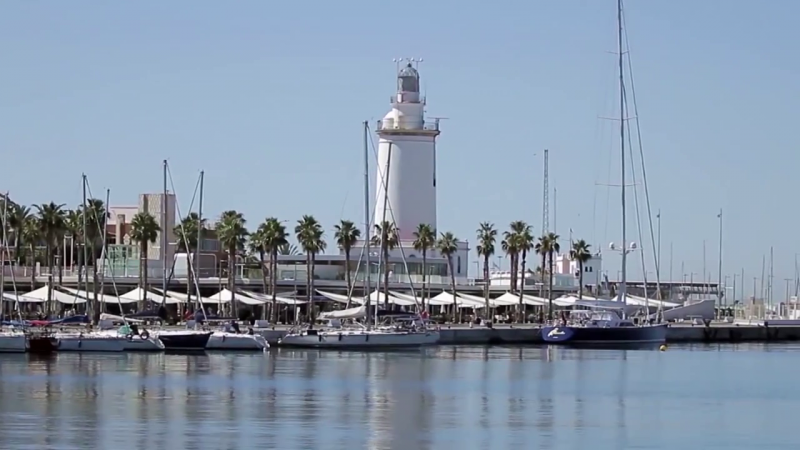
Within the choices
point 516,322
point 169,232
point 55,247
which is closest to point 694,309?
point 516,322

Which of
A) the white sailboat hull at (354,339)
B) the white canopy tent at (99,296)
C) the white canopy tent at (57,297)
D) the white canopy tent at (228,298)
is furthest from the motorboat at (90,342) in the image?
the white canopy tent at (228,298)

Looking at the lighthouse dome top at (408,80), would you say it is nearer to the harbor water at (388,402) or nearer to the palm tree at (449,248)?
the palm tree at (449,248)

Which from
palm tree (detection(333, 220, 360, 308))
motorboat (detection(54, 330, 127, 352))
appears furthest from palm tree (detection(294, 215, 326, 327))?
motorboat (detection(54, 330, 127, 352))

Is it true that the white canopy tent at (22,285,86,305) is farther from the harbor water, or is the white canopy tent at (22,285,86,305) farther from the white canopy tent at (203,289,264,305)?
the harbor water

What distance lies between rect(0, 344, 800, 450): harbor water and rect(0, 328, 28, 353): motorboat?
117cm

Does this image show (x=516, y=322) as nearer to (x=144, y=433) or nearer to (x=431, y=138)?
(x=431, y=138)

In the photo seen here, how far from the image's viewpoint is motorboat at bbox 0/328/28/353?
72.4m

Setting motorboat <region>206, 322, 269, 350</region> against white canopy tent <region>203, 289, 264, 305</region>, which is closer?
motorboat <region>206, 322, 269, 350</region>

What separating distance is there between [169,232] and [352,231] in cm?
1349

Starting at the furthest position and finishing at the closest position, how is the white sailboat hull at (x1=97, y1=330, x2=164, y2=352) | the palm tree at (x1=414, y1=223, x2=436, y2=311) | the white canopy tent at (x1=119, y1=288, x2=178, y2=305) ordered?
1. the palm tree at (x1=414, y1=223, x2=436, y2=311)
2. the white canopy tent at (x1=119, y1=288, x2=178, y2=305)
3. the white sailboat hull at (x1=97, y1=330, x2=164, y2=352)

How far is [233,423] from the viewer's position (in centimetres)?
4266

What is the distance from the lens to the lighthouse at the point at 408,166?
98188 millimetres

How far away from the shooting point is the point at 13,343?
72562 millimetres

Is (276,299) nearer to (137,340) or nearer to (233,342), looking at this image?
(233,342)
